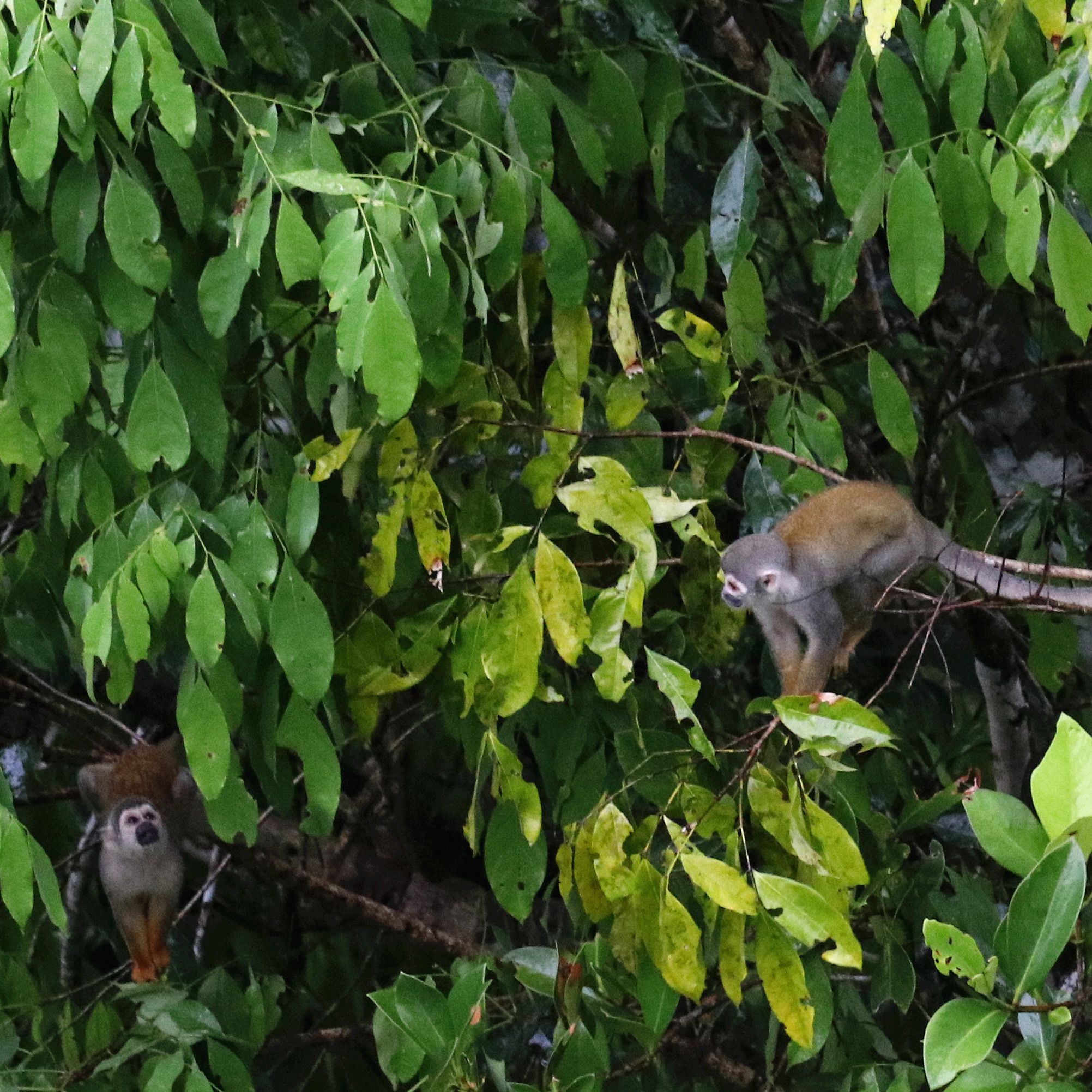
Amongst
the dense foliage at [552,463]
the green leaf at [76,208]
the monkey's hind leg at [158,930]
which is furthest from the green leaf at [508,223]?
the monkey's hind leg at [158,930]

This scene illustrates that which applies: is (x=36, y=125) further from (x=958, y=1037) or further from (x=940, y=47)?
(x=958, y=1037)

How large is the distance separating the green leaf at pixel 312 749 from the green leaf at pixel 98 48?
2.57ft

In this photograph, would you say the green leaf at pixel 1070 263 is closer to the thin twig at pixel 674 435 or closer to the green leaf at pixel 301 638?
the thin twig at pixel 674 435

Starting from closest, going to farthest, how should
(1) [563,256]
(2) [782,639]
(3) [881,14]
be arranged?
(3) [881,14], (1) [563,256], (2) [782,639]

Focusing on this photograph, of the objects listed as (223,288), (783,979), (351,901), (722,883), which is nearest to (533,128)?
(223,288)

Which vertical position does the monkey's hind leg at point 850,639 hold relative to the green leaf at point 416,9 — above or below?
below

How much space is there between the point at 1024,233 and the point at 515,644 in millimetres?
781

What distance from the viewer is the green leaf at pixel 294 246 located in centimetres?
162

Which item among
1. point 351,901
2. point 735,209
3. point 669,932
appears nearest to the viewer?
point 669,932

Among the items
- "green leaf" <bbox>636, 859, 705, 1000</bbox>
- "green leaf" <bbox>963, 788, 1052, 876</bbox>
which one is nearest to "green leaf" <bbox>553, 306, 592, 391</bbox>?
"green leaf" <bbox>636, 859, 705, 1000</bbox>

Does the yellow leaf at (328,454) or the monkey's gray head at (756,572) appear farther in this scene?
the monkey's gray head at (756,572)

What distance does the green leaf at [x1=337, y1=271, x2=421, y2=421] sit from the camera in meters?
1.53

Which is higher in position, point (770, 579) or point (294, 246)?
point (294, 246)

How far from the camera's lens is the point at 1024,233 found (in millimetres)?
1658
